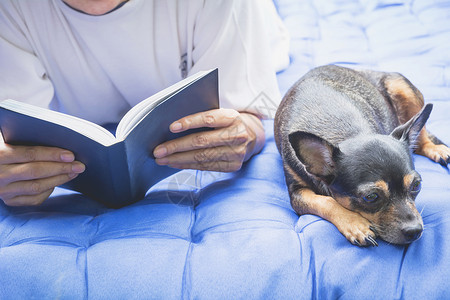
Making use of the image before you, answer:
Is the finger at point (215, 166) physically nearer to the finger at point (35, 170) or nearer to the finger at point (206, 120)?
the finger at point (206, 120)

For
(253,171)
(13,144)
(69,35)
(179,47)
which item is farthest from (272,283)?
(69,35)

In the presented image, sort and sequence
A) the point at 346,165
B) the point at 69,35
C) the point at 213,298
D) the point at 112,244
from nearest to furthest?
1. the point at 213,298
2. the point at 112,244
3. the point at 346,165
4. the point at 69,35

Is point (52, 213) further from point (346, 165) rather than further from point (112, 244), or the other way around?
point (346, 165)

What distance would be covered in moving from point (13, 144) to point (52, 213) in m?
0.27

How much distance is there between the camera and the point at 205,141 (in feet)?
4.86

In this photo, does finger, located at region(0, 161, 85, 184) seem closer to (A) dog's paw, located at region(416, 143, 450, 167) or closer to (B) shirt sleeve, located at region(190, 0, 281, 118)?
(B) shirt sleeve, located at region(190, 0, 281, 118)

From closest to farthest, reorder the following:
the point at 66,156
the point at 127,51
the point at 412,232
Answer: the point at 412,232
the point at 66,156
the point at 127,51

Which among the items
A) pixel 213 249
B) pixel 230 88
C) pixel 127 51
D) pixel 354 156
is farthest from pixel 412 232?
pixel 127 51

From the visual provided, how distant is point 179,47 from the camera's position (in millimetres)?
1812

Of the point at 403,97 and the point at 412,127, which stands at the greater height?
the point at 412,127

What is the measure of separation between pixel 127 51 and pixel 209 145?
0.60m

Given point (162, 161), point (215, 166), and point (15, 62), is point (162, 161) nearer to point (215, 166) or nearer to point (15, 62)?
point (215, 166)

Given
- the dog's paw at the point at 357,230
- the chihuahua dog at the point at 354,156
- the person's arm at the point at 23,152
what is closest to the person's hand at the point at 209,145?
the chihuahua dog at the point at 354,156

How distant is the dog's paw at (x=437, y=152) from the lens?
1.70 meters
